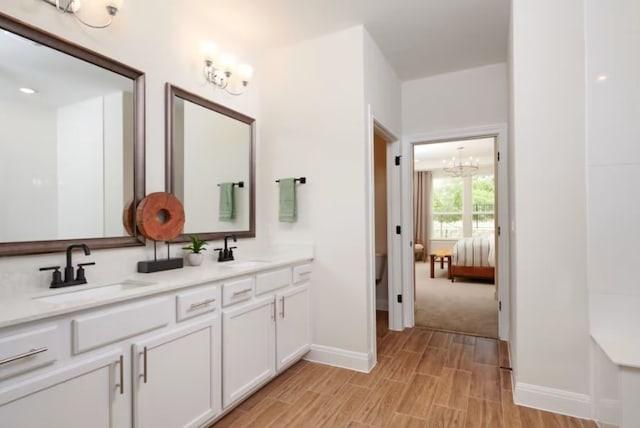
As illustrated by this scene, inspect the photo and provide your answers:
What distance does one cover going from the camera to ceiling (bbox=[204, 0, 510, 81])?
8.10ft

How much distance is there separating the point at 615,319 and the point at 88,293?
9.48 ft

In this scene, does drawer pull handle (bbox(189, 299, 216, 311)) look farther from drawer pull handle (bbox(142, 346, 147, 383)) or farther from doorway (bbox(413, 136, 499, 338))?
doorway (bbox(413, 136, 499, 338))

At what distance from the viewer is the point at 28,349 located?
3.78ft

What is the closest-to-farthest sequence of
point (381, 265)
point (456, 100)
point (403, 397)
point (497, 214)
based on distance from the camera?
point (403, 397) → point (497, 214) → point (456, 100) → point (381, 265)

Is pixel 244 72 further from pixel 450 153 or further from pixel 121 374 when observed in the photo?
pixel 450 153

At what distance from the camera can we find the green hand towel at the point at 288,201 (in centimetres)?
294

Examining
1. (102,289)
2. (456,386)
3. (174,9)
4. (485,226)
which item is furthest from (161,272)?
(485,226)

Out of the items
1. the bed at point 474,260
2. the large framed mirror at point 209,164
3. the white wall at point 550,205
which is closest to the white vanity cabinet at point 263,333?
the large framed mirror at point 209,164

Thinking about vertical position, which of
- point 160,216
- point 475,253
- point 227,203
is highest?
point 227,203

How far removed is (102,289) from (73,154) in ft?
2.36

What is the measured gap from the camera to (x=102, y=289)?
5.81 ft

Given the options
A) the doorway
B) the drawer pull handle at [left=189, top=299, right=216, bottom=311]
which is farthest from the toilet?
the drawer pull handle at [left=189, top=299, right=216, bottom=311]

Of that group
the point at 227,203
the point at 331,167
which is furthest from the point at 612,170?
the point at 227,203

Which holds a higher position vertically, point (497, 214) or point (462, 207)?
point (462, 207)
